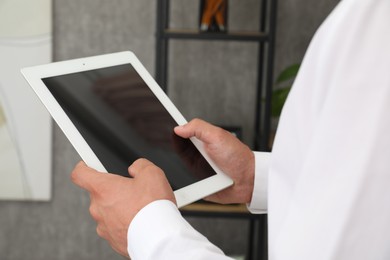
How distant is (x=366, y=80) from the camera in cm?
60

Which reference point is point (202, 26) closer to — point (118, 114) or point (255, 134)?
point (255, 134)

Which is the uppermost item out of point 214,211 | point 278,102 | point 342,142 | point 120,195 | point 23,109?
point 342,142

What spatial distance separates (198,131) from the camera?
107cm

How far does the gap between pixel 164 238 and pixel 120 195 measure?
117mm

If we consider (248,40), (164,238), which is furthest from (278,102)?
(164,238)

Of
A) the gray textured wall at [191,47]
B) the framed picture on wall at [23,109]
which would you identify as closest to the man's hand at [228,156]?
the gray textured wall at [191,47]

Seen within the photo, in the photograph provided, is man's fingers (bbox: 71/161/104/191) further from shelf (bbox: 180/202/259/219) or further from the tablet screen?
shelf (bbox: 180/202/259/219)

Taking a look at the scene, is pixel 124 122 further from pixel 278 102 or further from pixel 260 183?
pixel 278 102

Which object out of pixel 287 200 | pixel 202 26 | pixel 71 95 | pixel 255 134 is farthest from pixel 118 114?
pixel 255 134

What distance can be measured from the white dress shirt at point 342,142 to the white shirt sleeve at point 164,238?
0.11 meters

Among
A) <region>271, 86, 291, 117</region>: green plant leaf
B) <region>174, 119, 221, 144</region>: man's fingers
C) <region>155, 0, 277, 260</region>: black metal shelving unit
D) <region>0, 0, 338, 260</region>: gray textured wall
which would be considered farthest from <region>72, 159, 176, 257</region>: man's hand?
<region>0, 0, 338, 260</region>: gray textured wall

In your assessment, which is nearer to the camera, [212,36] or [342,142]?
[342,142]

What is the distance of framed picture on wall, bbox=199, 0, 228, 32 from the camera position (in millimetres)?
1875

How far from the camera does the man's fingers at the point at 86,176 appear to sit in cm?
88
